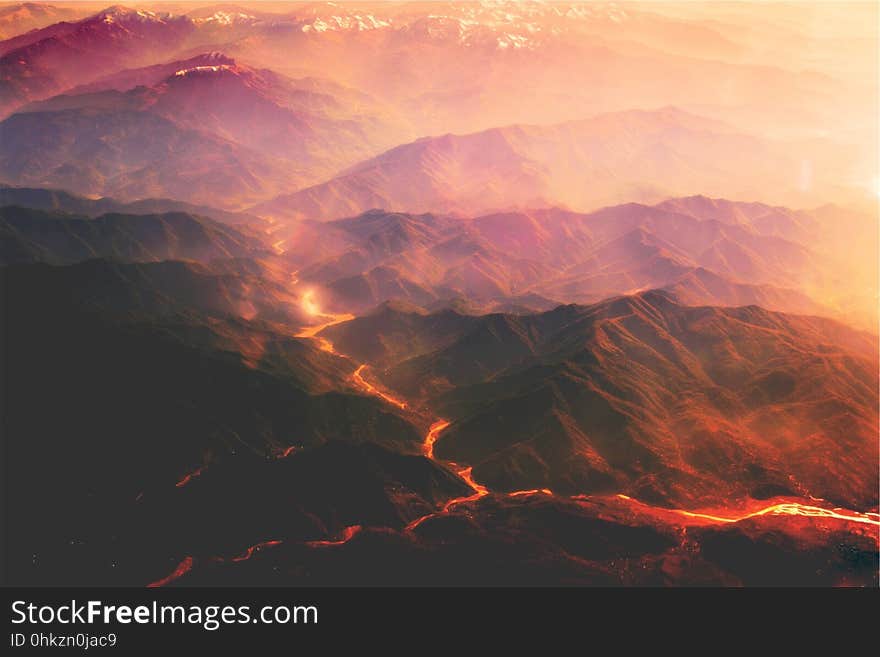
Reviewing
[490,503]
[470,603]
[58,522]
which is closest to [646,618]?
[470,603]

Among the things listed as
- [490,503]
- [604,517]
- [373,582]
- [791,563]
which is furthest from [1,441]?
[791,563]

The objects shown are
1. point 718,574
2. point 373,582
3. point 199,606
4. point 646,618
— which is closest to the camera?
point 199,606

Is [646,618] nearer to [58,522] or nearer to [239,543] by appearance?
[239,543]

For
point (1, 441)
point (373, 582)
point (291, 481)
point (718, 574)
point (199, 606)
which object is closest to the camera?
point (199, 606)

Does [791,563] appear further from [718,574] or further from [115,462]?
[115,462]

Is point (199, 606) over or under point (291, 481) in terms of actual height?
under

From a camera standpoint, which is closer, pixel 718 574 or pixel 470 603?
pixel 470 603

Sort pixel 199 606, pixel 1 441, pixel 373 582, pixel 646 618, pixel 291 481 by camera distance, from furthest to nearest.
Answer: pixel 1 441
pixel 291 481
pixel 373 582
pixel 646 618
pixel 199 606

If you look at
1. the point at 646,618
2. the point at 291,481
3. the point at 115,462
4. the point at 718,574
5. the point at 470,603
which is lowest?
the point at 646,618

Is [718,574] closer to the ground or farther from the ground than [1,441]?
closer to the ground

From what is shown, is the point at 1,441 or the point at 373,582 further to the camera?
the point at 1,441
